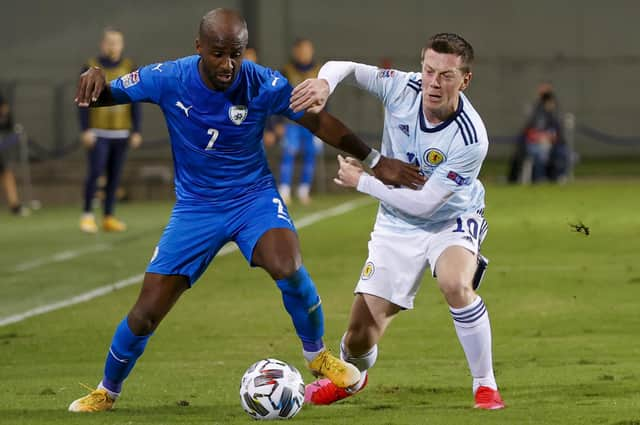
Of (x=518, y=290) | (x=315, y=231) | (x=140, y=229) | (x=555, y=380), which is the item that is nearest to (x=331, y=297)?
(x=518, y=290)

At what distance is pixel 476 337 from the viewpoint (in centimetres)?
746

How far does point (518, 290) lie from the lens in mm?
12789

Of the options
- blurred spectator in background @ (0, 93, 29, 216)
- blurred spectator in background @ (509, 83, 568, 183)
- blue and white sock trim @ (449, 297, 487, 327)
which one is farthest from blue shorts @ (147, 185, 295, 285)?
blurred spectator in background @ (509, 83, 568, 183)

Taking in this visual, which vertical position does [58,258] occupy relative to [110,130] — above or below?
below

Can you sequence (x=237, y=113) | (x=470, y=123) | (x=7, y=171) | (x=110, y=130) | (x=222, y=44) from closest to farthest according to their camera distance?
(x=222, y=44)
(x=470, y=123)
(x=237, y=113)
(x=110, y=130)
(x=7, y=171)

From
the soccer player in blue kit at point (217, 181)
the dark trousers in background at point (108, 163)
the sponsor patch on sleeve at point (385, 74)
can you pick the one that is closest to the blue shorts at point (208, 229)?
the soccer player in blue kit at point (217, 181)

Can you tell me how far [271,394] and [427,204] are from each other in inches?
51.1

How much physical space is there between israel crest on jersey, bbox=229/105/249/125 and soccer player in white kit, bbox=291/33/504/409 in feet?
1.16

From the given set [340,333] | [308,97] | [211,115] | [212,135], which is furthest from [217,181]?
[340,333]

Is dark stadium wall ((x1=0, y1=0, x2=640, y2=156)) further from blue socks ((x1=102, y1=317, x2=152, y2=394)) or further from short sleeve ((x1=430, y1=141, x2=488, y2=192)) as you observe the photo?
blue socks ((x1=102, y1=317, x2=152, y2=394))

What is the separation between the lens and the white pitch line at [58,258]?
50.3 feet

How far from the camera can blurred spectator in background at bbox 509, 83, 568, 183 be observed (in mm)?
26203

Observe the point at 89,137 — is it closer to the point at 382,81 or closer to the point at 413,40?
the point at 382,81

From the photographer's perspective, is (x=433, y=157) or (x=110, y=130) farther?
(x=110, y=130)
